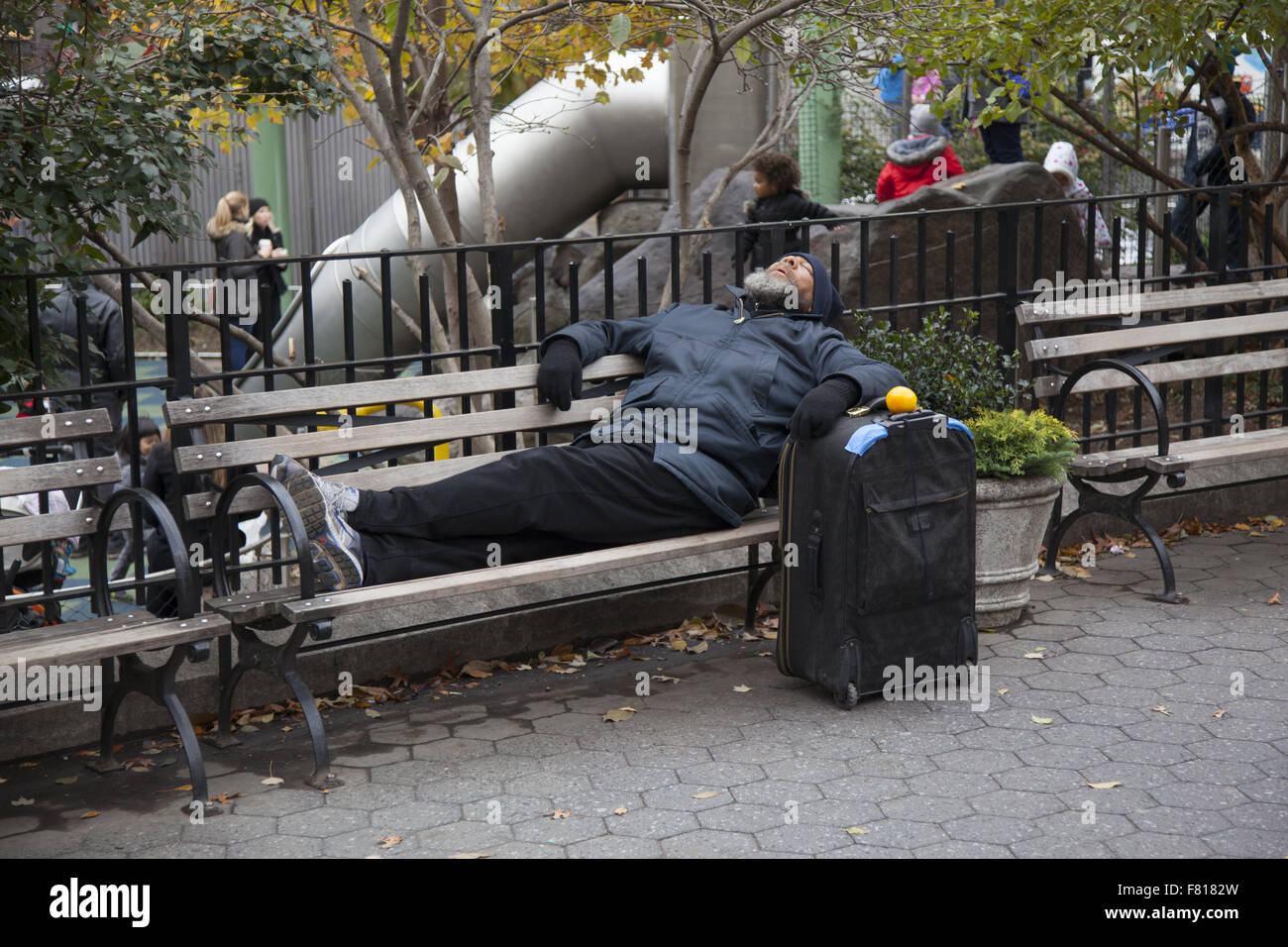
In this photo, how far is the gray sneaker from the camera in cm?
436

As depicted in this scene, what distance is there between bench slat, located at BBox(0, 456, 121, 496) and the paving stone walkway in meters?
0.87

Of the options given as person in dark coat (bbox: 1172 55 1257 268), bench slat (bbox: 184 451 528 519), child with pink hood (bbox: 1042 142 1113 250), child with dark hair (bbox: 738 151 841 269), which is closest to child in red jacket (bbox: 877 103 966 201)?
child with pink hood (bbox: 1042 142 1113 250)

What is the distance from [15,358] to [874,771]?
9.49ft

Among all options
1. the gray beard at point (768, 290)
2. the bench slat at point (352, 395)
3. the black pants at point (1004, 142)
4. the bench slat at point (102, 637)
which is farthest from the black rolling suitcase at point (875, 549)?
the black pants at point (1004, 142)

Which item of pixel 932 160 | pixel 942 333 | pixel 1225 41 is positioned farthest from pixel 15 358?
pixel 932 160

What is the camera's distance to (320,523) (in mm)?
4379

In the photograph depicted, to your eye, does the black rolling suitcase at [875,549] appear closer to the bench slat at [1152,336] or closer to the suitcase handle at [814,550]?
the suitcase handle at [814,550]

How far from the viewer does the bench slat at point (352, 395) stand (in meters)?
4.55

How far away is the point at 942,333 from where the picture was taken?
5707 millimetres

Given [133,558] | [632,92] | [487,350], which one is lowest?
[133,558]

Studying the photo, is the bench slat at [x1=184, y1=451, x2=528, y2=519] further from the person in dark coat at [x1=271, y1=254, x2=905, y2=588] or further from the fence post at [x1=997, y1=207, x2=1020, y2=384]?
the fence post at [x1=997, y1=207, x2=1020, y2=384]

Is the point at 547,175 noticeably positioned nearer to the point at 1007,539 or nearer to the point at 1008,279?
the point at 1008,279

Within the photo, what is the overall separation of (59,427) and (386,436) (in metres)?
1.03

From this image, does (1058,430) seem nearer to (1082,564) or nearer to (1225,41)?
(1082,564)
